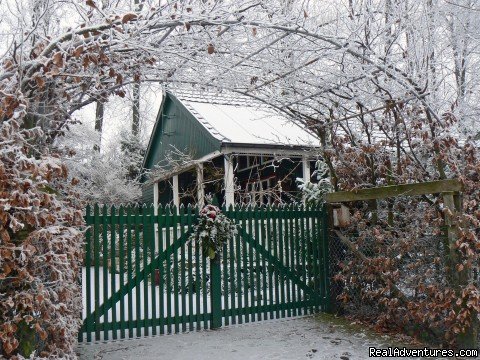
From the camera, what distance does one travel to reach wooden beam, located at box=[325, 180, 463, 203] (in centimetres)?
538

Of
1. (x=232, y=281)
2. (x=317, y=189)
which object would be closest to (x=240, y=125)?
(x=317, y=189)

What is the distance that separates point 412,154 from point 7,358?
5138mm

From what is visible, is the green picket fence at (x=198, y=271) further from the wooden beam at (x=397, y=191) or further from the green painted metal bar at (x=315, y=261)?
the wooden beam at (x=397, y=191)

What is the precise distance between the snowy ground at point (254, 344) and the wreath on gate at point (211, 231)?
3.70ft

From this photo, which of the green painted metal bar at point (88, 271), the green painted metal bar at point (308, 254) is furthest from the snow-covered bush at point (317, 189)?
the green painted metal bar at point (88, 271)

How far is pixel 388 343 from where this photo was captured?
5785 mm

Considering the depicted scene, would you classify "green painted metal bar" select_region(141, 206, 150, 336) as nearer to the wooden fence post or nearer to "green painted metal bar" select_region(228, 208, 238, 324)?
"green painted metal bar" select_region(228, 208, 238, 324)

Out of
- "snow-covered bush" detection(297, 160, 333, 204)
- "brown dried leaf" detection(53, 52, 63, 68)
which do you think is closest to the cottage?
"snow-covered bush" detection(297, 160, 333, 204)

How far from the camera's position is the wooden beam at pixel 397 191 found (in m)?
5.38

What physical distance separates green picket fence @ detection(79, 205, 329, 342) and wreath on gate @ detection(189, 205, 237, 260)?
0.12 metres

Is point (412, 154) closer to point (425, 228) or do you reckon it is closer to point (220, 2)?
point (425, 228)

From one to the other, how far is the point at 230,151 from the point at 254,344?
20.7ft

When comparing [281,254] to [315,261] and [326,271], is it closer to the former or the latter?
[315,261]

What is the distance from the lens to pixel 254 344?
5891 mm
